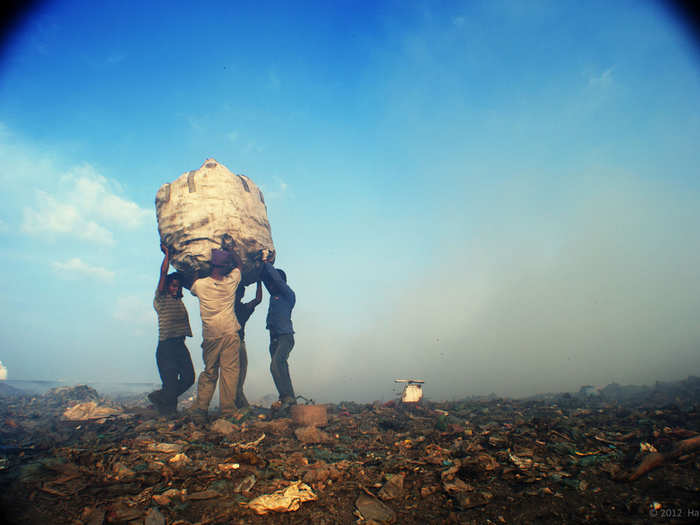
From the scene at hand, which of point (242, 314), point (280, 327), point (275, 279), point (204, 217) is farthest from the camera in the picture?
point (242, 314)

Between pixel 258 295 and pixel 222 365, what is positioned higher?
pixel 258 295

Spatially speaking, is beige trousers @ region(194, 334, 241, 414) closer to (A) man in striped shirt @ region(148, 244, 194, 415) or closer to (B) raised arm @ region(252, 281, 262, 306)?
(A) man in striped shirt @ region(148, 244, 194, 415)

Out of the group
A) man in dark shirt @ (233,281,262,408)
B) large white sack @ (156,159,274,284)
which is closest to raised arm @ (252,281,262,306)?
man in dark shirt @ (233,281,262,408)

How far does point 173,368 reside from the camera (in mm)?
6777

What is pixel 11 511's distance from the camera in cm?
254

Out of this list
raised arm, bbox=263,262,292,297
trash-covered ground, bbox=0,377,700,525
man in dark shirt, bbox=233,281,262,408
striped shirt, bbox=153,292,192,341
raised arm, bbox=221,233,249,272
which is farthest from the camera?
man in dark shirt, bbox=233,281,262,408

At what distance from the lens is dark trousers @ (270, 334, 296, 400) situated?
22.4 feet

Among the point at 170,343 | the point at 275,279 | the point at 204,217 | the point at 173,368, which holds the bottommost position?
the point at 173,368

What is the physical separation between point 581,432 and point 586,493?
175cm

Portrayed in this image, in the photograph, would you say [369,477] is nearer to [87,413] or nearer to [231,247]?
[231,247]

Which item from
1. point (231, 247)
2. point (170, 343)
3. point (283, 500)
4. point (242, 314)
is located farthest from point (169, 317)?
point (283, 500)

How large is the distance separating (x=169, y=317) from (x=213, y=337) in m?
1.22

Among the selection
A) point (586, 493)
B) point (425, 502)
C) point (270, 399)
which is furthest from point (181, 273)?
point (270, 399)

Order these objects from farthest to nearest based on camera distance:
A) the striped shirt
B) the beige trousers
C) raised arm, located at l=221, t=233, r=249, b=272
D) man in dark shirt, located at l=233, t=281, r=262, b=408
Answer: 1. man in dark shirt, located at l=233, t=281, r=262, b=408
2. the striped shirt
3. raised arm, located at l=221, t=233, r=249, b=272
4. the beige trousers
